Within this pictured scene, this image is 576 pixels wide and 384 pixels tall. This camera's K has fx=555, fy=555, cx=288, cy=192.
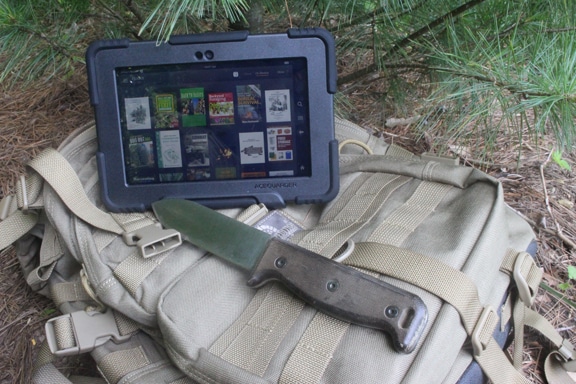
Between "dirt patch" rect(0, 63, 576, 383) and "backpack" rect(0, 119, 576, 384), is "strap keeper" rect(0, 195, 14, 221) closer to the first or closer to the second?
"backpack" rect(0, 119, 576, 384)

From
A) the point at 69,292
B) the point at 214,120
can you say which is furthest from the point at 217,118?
the point at 69,292

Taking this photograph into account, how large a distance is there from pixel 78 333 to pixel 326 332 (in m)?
0.43

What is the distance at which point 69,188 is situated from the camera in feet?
3.27

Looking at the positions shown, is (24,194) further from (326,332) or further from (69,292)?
(326,332)

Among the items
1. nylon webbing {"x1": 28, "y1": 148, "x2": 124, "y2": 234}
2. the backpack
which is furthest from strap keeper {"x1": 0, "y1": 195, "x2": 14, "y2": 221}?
nylon webbing {"x1": 28, "y1": 148, "x2": 124, "y2": 234}

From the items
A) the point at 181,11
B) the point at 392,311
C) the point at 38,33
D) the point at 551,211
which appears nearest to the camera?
the point at 392,311

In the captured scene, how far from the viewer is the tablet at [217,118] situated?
3.31ft

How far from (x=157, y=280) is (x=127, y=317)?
→ 10 cm

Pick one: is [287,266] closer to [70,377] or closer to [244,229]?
[244,229]

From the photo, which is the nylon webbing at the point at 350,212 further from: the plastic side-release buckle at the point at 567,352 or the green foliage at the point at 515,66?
the plastic side-release buckle at the point at 567,352

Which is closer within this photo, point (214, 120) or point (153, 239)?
point (153, 239)

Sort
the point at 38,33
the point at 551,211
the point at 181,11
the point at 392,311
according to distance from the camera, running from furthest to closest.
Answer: the point at 551,211
the point at 38,33
the point at 181,11
the point at 392,311

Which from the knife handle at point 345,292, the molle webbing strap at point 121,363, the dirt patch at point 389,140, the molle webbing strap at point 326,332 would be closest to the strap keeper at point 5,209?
the dirt patch at point 389,140

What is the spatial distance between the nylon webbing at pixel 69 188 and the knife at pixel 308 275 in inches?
3.8
